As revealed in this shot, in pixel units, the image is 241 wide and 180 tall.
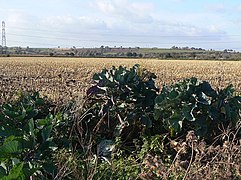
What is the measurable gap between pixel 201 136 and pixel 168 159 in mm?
698

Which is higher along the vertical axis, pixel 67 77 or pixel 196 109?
pixel 196 109

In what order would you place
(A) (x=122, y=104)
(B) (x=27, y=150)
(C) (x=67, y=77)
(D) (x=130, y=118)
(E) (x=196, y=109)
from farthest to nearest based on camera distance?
1. (C) (x=67, y=77)
2. (A) (x=122, y=104)
3. (D) (x=130, y=118)
4. (E) (x=196, y=109)
5. (B) (x=27, y=150)

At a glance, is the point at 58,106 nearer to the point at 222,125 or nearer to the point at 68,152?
the point at 68,152

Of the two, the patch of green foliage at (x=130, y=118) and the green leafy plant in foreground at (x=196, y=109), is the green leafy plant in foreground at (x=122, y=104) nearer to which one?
the patch of green foliage at (x=130, y=118)

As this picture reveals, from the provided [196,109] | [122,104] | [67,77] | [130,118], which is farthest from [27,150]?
[67,77]

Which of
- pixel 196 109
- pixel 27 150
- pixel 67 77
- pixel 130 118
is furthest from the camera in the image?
pixel 67 77

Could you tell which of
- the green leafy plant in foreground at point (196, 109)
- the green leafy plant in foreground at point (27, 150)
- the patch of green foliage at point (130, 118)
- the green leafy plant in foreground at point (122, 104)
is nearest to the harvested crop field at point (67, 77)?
the green leafy plant in foreground at point (122, 104)

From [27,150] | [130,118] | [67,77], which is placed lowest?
[67,77]

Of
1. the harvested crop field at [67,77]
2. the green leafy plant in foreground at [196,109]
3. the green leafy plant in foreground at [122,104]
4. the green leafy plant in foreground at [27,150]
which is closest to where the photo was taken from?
the green leafy plant in foreground at [27,150]

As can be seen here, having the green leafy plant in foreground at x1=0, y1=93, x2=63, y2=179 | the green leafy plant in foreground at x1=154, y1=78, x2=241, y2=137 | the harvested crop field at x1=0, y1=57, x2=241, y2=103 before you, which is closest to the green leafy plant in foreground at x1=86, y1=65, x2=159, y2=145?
the green leafy plant in foreground at x1=154, y1=78, x2=241, y2=137

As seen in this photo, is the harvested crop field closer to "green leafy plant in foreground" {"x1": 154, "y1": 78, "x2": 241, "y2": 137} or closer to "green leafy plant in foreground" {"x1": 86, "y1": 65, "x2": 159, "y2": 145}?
"green leafy plant in foreground" {"x1": 86, "y1": 65, "x2": 159, "y2": 145}

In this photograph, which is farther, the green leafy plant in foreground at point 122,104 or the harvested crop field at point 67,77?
the harvested crop field at point 67,77

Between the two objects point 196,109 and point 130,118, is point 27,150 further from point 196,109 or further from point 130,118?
point 196,109

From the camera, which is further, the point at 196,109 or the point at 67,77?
the point at 67,77
